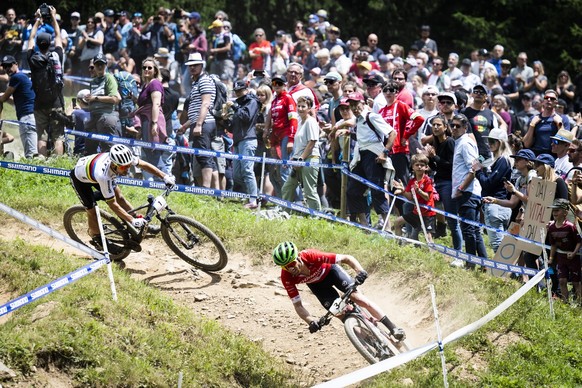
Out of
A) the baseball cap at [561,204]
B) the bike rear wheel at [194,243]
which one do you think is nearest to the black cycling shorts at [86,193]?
the bike rear wheel at [194,243]

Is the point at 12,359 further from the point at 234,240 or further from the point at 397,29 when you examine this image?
the point at 397,29

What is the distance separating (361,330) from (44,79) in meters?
9.09

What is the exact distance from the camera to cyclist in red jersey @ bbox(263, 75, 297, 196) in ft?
52.2

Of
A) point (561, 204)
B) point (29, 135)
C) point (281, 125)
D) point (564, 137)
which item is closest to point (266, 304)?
point (281, 125)

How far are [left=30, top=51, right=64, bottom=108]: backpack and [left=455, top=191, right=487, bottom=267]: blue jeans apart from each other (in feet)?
26.6

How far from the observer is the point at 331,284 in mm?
11750

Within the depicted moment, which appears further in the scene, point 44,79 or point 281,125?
point 44,79

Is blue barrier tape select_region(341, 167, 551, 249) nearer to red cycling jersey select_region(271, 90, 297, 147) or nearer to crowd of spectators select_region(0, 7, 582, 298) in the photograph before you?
crowd of spectators select_region(0, 7, 582, 298)

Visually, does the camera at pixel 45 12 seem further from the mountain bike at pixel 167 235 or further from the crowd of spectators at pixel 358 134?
the mountain bike at pixel 167 235

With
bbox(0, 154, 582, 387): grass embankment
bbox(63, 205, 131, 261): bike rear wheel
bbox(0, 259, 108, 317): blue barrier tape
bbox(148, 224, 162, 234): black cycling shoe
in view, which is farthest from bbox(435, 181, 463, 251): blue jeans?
bbox(0, 259, 108, 317): blue barrier tape

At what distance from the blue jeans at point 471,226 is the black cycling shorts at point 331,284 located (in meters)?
2.82

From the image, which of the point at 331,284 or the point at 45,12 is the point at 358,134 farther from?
the point at 45,12

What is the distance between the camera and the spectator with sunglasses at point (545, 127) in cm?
1605

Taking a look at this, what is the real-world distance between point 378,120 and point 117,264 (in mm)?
4886
